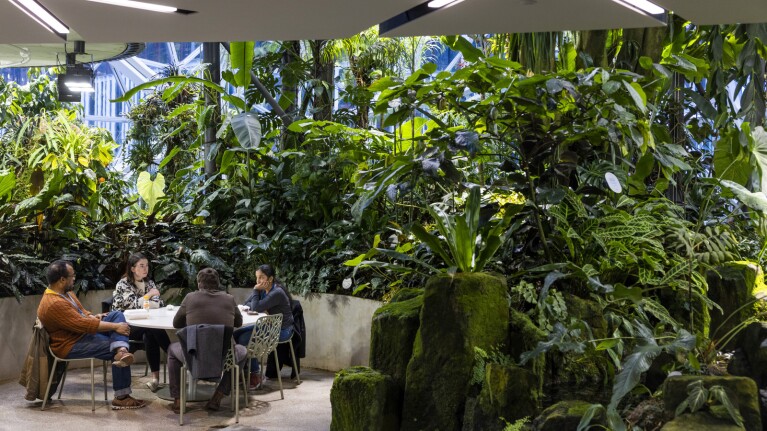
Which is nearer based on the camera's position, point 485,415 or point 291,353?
point 485,415

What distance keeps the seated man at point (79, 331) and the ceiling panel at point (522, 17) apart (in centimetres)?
433

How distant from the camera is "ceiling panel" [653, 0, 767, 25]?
9.80 feet

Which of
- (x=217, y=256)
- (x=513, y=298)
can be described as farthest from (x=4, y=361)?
(x=513, y=298)

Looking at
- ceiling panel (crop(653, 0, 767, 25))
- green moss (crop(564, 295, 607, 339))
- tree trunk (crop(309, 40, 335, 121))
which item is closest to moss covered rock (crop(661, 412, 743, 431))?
green moss (crop(564, 295, 607, 339))

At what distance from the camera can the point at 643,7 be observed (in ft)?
10.1

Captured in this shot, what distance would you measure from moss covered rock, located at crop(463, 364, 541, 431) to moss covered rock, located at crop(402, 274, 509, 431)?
29cm

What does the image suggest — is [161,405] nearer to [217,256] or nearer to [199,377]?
[199,377]

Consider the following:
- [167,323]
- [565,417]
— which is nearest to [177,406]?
[167,323]

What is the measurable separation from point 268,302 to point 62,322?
5.74ft

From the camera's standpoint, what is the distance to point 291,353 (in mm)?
8109

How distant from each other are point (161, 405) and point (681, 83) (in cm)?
565

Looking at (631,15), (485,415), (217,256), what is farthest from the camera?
(217,256)

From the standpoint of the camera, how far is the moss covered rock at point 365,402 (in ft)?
16.8

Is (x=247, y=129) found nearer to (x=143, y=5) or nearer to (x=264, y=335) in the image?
(x=264, y=335)
